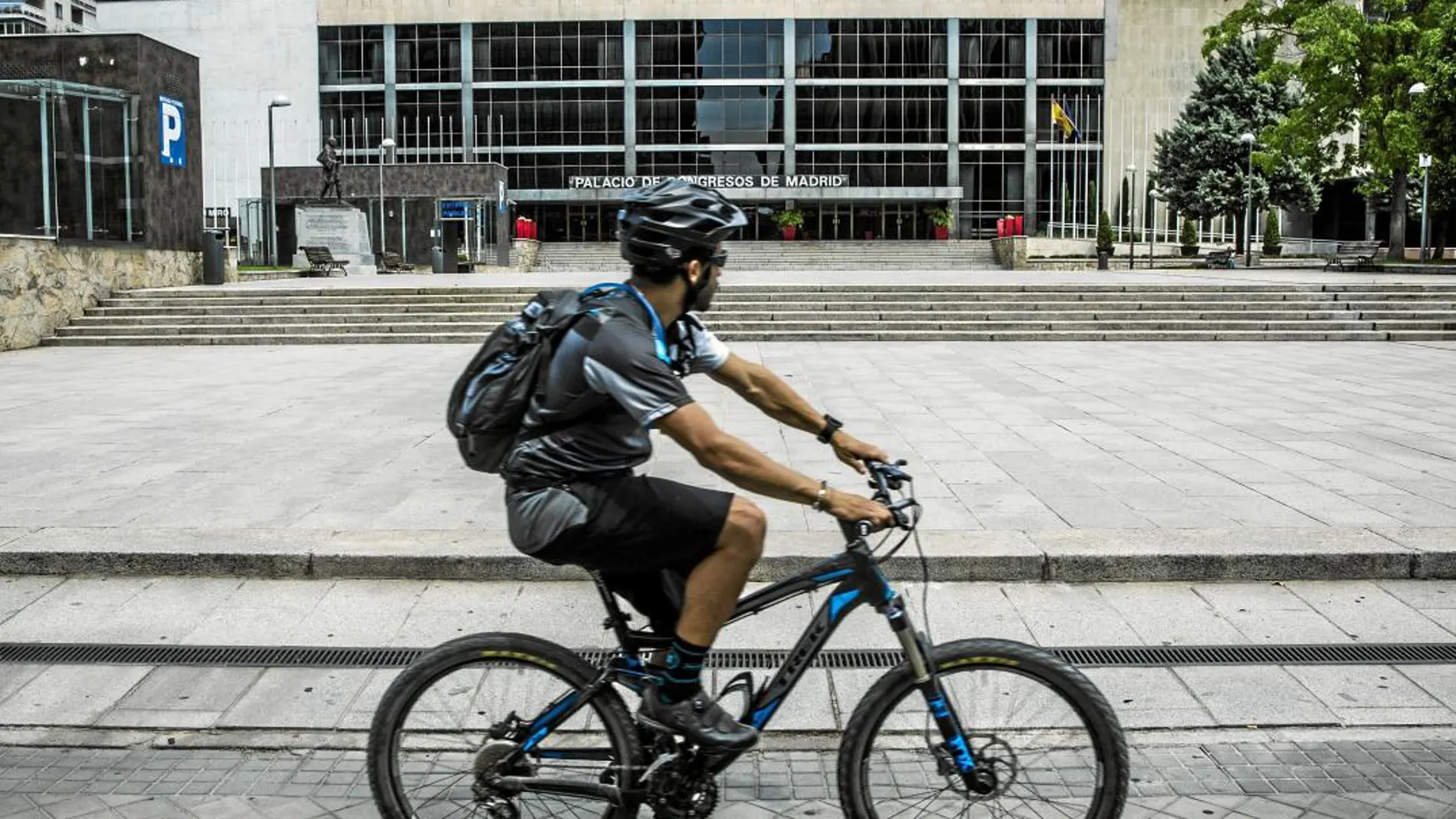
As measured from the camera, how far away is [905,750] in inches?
119

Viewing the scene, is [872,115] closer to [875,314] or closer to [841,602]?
[875,314]

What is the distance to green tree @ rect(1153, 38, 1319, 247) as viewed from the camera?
57250mm

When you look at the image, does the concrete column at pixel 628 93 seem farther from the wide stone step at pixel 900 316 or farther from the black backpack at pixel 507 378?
the black backpack at pixel 507 378

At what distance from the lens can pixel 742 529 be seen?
304 centimetres

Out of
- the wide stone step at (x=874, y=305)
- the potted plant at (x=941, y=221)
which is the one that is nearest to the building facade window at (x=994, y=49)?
the potted plant at (x=941, y=221)

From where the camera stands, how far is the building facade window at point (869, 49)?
6938cm

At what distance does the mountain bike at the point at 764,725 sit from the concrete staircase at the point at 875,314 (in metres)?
16.8

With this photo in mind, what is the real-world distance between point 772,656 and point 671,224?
2499mm

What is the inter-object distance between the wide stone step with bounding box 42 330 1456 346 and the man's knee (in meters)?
16.8

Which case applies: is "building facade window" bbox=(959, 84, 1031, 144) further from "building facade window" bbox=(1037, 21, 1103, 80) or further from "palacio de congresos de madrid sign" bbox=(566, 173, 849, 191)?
"palacio de congresos de madrid sign" bbox=(566, 173, 849, 191)

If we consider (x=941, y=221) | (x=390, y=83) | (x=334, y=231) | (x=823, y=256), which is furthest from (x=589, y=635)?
(x=390, y=83)

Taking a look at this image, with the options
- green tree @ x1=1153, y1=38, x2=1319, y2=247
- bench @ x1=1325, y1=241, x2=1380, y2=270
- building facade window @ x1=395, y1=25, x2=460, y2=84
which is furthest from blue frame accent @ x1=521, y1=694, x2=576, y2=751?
building facade window @ x1=395, y1=25, x2=460, y2=84

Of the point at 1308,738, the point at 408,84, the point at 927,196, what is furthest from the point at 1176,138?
the point at 1308,738

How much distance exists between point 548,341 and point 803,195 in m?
67.3
